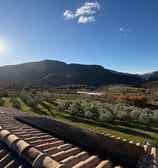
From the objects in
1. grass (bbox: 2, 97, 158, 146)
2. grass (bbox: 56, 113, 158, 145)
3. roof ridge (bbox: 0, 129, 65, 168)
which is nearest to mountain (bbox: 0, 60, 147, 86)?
grass (bbox: 2, 97, 158, 146)

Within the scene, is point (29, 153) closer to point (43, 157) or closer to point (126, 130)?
point (43, 157)

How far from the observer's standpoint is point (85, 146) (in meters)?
6.20

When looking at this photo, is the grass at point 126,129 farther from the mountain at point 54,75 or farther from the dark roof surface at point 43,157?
the mountain at point 54,75

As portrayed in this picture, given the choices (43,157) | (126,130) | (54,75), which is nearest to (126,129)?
(126,130)

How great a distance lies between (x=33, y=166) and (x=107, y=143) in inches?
122

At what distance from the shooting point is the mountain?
141 m

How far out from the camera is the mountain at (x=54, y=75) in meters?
141

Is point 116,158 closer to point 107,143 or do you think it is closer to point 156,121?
point 107,143

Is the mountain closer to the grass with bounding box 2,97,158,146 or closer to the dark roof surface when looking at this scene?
the grass with bounding box 2,97,158,146

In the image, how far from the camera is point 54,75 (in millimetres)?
149625

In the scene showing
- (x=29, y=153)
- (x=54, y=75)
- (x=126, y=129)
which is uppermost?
(x=54, y=75)

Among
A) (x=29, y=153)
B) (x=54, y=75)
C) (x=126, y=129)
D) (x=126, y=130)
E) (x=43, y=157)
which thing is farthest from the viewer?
(x=54, y=75)

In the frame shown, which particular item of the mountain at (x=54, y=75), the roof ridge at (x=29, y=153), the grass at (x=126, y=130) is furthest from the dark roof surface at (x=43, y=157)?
the mountain at (x=54, y=75)


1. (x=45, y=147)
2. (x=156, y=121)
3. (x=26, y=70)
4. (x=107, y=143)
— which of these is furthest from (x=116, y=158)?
(x=26, y=70)
